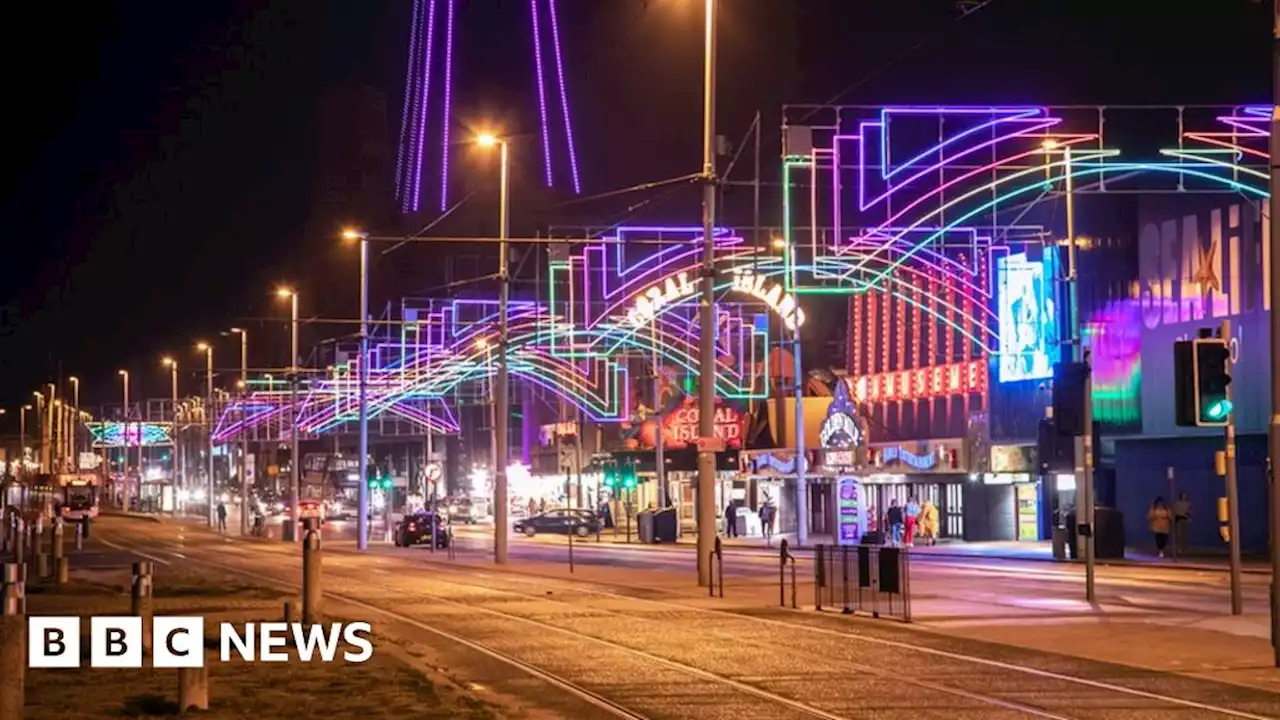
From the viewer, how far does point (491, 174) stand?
3878 inches

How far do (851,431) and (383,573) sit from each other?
2301 centimetres

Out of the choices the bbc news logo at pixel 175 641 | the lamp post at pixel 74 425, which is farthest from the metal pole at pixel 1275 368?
the lamp post at pixel 74 425

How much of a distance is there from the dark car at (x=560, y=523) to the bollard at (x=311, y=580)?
4826 centimetres

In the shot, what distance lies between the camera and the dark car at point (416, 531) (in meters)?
59.9

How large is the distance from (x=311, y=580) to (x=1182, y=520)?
30.0m

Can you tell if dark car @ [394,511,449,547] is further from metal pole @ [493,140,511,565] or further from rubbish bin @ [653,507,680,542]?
metal pole @ [493,140,511,565]

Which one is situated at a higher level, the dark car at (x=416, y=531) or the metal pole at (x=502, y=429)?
the metal pole at (x=502, y=429)

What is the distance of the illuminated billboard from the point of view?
2025 inches

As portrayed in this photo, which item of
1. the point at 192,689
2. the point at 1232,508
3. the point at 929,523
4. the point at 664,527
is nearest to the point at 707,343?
the point at 1232,508

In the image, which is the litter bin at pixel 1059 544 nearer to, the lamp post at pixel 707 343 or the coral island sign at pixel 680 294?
the coral island sign at pixel 680 294

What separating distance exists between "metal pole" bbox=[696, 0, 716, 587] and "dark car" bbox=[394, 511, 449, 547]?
91.7ft

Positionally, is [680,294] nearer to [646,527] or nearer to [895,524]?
[646,527]

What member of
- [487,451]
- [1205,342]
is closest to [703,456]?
[1205,342]

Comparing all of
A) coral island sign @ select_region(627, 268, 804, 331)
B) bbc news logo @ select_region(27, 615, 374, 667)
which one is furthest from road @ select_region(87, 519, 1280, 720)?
coral island sign @ select_region(627, 268, 804, 331)
